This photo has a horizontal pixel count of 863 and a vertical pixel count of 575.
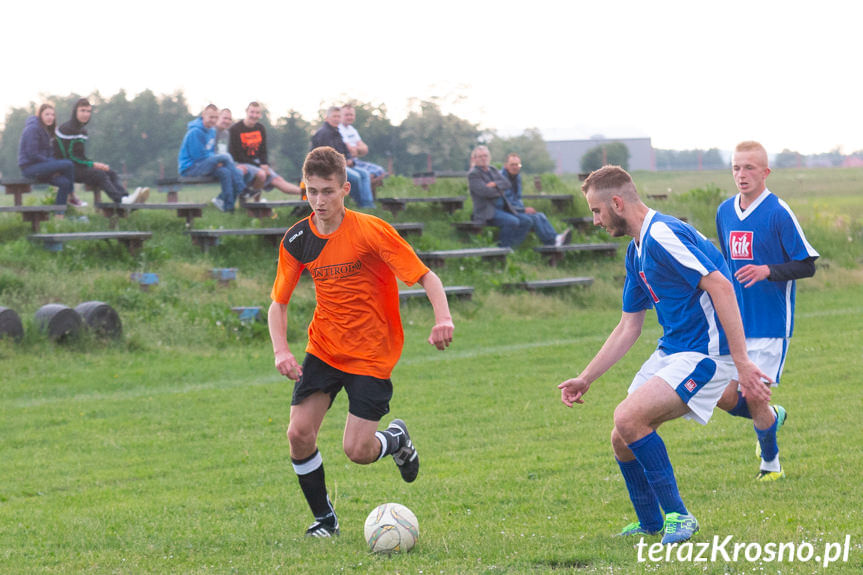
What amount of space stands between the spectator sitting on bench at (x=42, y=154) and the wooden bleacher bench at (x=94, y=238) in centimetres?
111

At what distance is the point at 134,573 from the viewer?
186 inches

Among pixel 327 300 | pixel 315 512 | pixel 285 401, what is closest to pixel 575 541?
pixel 315 512

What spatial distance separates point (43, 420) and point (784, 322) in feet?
24.0

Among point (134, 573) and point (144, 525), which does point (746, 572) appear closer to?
point (134, 573)

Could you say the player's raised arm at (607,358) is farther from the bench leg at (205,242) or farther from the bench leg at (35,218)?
the bench leg at (35,218)

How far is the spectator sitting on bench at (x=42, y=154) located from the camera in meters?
15.8

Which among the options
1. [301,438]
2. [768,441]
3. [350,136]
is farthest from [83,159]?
[768,441]

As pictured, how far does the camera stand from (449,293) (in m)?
16.9

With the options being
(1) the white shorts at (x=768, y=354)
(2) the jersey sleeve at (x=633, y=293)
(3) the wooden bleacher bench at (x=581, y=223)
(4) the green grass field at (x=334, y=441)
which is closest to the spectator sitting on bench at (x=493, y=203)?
(4) the green grass field at (x=334, y=441)

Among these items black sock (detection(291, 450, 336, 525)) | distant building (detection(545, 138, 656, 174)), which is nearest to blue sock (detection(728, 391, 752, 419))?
black sock (detection(291, 450, 336, 525))

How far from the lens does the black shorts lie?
17.6 ft

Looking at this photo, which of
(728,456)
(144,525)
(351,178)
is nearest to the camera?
(144,525)

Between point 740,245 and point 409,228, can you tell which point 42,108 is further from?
point 740,245

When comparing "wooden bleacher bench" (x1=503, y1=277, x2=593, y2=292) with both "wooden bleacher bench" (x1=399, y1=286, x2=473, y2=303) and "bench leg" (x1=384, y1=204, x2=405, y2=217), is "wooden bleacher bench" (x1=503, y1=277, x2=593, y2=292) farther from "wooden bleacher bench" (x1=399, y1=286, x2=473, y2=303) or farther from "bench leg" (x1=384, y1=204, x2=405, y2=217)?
"bench leg" (x1=384, y1=204, x2=405, y2=217)
